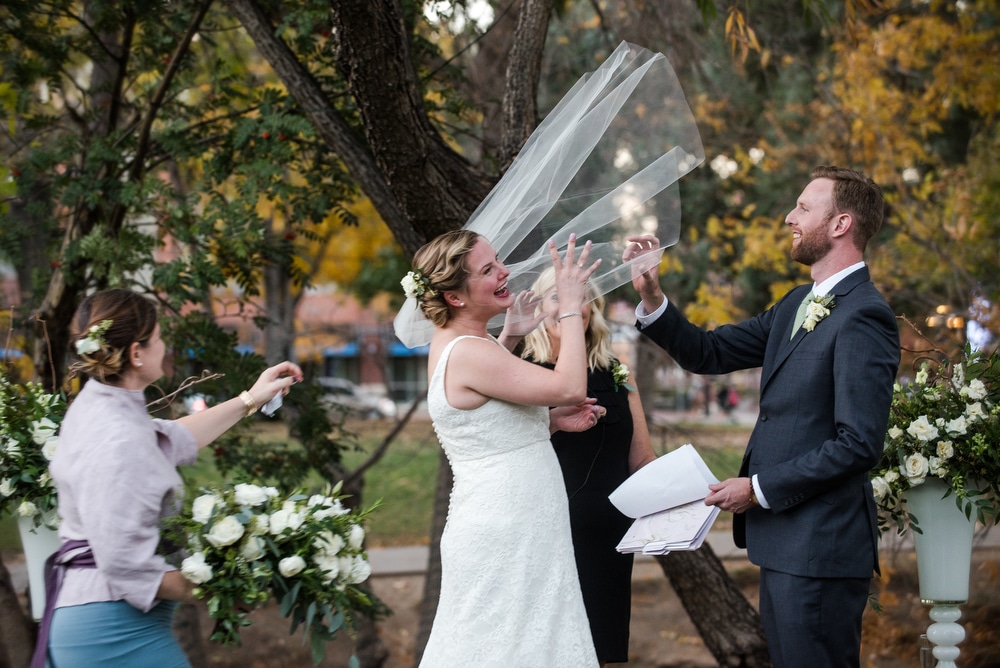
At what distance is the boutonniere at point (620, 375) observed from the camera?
3979mm

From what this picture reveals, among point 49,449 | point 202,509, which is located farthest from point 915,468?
point 49,449

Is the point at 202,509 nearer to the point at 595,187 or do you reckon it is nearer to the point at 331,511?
the point at 331,511

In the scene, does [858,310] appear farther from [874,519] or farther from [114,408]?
[114,408]

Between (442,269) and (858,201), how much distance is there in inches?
55.7

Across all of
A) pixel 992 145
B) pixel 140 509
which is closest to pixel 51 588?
pixel 140 509

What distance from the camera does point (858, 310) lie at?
3037 millimetres

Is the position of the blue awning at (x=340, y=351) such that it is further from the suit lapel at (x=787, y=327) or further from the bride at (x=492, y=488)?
the bride at (x=492, y=488)

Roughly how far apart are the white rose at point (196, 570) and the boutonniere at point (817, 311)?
2.01 metres

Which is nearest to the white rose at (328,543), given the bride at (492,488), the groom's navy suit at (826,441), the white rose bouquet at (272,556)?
the white rose bouquet at (272,556)

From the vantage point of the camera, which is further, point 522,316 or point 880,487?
point 880,487

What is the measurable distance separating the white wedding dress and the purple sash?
1085mm

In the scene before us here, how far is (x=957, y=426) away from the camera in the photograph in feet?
12.2

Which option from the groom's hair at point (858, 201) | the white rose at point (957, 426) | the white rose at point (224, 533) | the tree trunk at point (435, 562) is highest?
the groom's hair at point (858, 201)

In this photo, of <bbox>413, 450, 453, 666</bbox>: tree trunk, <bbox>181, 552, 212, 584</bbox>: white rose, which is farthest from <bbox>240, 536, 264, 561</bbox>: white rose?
<bbox>413, 450, 453, 666</bbox>: tree trunk
